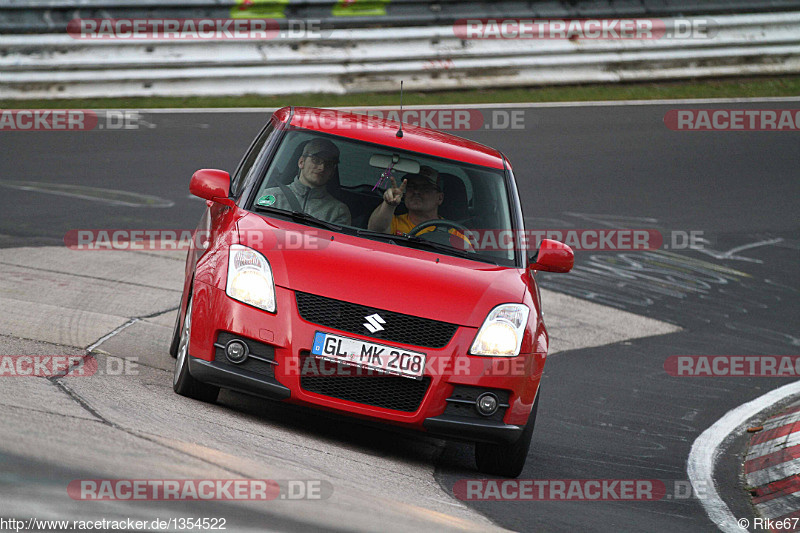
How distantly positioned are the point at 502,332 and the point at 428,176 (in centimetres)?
129

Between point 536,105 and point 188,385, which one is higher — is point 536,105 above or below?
above

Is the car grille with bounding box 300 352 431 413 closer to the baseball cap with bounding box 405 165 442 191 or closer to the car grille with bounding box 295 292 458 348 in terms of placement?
the car grille with bounding box 295 292 458 348

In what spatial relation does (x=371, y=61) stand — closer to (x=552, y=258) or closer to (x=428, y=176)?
(x=428, y=176)

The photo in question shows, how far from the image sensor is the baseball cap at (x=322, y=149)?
6.62 m

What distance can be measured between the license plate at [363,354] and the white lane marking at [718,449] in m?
1.89

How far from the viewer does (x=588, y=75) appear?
17.6 meters

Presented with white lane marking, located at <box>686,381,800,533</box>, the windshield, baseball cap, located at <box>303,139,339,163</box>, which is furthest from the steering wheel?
white lane marking, located at <box>686,381,800,533</box>

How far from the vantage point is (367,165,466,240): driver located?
6477 mm

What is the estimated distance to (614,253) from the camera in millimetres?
12227

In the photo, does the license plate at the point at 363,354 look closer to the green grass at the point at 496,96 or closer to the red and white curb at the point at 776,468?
the red and white curb at the point at 776,468

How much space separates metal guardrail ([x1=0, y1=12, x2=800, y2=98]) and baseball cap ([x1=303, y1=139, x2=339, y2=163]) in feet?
29.6

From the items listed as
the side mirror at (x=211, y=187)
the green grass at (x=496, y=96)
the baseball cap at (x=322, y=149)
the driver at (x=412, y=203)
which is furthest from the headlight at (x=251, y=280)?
the green grass at (x=496, y=96)

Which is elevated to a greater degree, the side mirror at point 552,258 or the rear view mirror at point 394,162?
the rear view mirror at point 394,162

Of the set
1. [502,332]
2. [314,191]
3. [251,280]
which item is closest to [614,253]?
[314,191]
